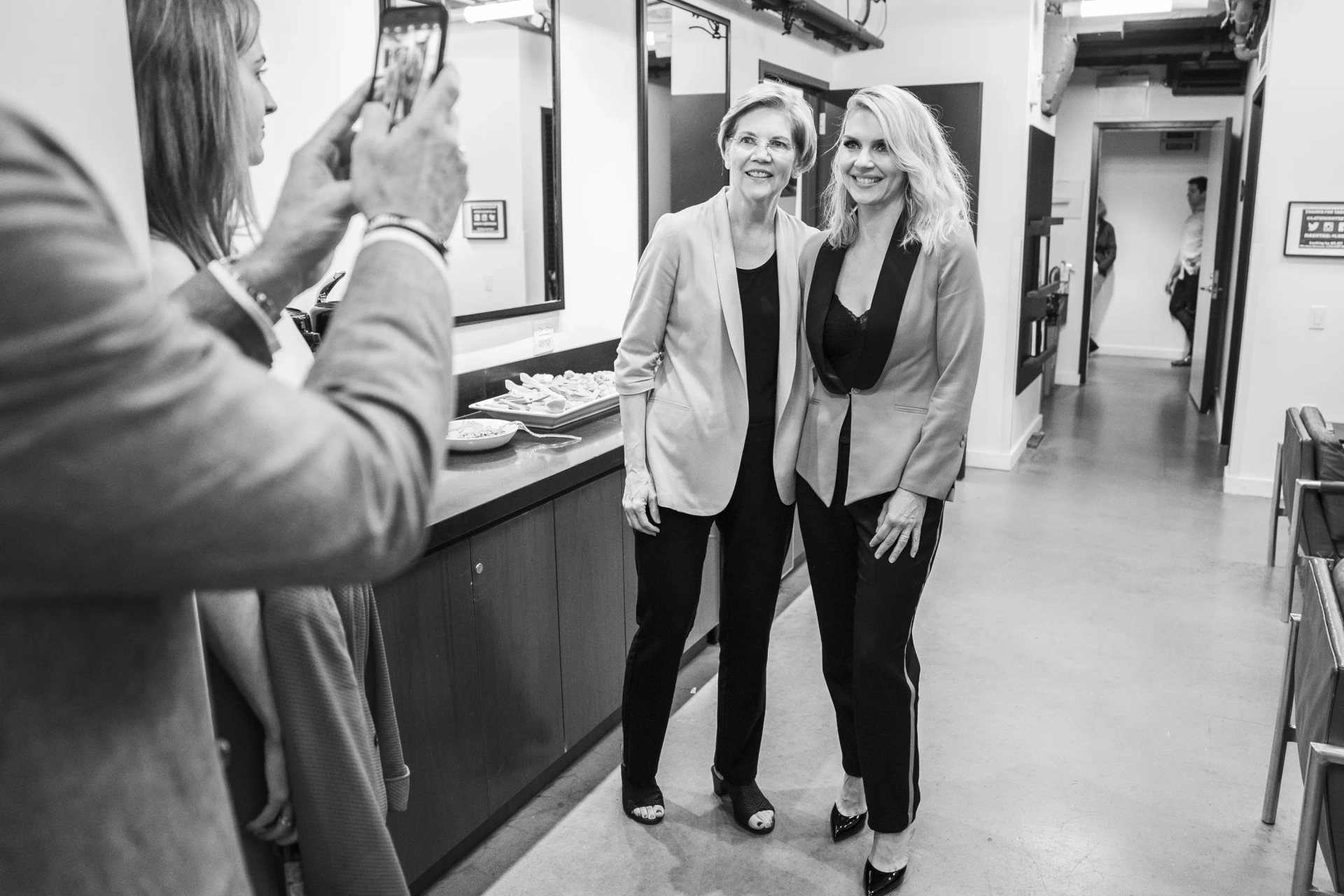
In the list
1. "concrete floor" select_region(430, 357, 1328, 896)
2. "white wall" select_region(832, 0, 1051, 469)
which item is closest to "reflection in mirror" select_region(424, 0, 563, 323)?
"concrete floor" select_region(430, 357, 1328, 896)

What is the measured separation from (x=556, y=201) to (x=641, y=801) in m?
1.99

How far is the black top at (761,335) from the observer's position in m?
2.44

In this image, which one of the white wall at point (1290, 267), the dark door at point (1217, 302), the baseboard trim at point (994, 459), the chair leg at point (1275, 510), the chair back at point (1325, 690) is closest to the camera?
the chair back at point (1325, 690)

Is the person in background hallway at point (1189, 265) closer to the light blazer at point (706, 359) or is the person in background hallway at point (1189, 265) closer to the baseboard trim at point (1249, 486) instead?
the baseboard trim at point (1249, 486)

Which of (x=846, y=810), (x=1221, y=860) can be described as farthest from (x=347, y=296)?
(x=1221, y=860)

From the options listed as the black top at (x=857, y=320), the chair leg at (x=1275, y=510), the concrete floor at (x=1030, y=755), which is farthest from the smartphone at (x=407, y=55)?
the chair leg at (x=1275, y=510)

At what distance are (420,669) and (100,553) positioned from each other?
174 centimetres

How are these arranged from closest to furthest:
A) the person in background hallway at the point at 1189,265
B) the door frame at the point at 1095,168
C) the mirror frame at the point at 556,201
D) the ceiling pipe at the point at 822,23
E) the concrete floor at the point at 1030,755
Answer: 1. the concrete floor at the point at 1030,755
2. the mirror frame at the point at 556,201
3. the ceiling pipe at the point at 822,23
4. the door frame at the point at 1095,168
5. the person in background hallway at the point at 1189,265

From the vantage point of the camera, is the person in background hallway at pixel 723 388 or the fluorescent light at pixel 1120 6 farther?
the fluorescent light at pixel 1120 6

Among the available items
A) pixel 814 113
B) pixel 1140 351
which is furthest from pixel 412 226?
pixel 1140 351

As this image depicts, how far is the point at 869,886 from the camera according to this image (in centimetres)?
238

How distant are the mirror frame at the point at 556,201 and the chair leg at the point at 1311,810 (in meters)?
2.43

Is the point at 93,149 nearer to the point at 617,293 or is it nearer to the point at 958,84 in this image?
the point at 617,293

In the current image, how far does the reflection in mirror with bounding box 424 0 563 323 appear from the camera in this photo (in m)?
3.14
